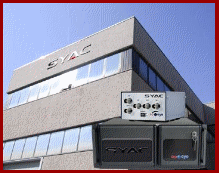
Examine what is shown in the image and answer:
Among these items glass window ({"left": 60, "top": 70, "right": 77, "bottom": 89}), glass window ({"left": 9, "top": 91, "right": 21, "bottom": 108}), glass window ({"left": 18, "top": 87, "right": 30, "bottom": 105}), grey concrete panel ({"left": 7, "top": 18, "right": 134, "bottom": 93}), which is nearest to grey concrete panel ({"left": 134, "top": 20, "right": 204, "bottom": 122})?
grey concrete panel ({"left": 7, "top": 18, "right": 134, "bottom": 93})

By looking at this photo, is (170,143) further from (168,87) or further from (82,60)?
(168,87)

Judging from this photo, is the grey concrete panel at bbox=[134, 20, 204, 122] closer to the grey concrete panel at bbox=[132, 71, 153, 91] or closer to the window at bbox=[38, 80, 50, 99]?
the grey concrete panel at bbox=[132, 71, 153, 91]

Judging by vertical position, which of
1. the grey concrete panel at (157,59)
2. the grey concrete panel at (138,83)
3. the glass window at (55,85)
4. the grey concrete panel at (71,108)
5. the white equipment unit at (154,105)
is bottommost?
the white equipment unit at (154,105)

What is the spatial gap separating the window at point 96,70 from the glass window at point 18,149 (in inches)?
256

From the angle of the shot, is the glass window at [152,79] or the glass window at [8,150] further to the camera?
the glass window at [8,150]

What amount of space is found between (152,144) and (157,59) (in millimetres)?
13110

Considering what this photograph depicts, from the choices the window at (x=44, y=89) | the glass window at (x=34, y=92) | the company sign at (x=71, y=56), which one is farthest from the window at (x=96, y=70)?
the glass window at (x=34, y=92)

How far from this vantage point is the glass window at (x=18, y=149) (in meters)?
16.6

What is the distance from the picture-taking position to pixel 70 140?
45.4 ft

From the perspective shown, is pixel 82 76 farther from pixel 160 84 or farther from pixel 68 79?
pixel 160 84

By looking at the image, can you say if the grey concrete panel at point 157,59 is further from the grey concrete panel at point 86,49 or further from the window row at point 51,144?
the window row at point 51,144

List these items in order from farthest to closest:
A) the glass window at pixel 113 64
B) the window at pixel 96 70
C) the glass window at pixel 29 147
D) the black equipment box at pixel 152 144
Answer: the glass window at pixel 29 147
the window at pixel 96 70
the glass window at pixel 113 64
the black equipment box at pixel 152 144

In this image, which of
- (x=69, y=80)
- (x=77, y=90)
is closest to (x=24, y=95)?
(x=69, y=80)

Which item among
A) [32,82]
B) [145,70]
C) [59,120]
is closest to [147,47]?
[145,70]
